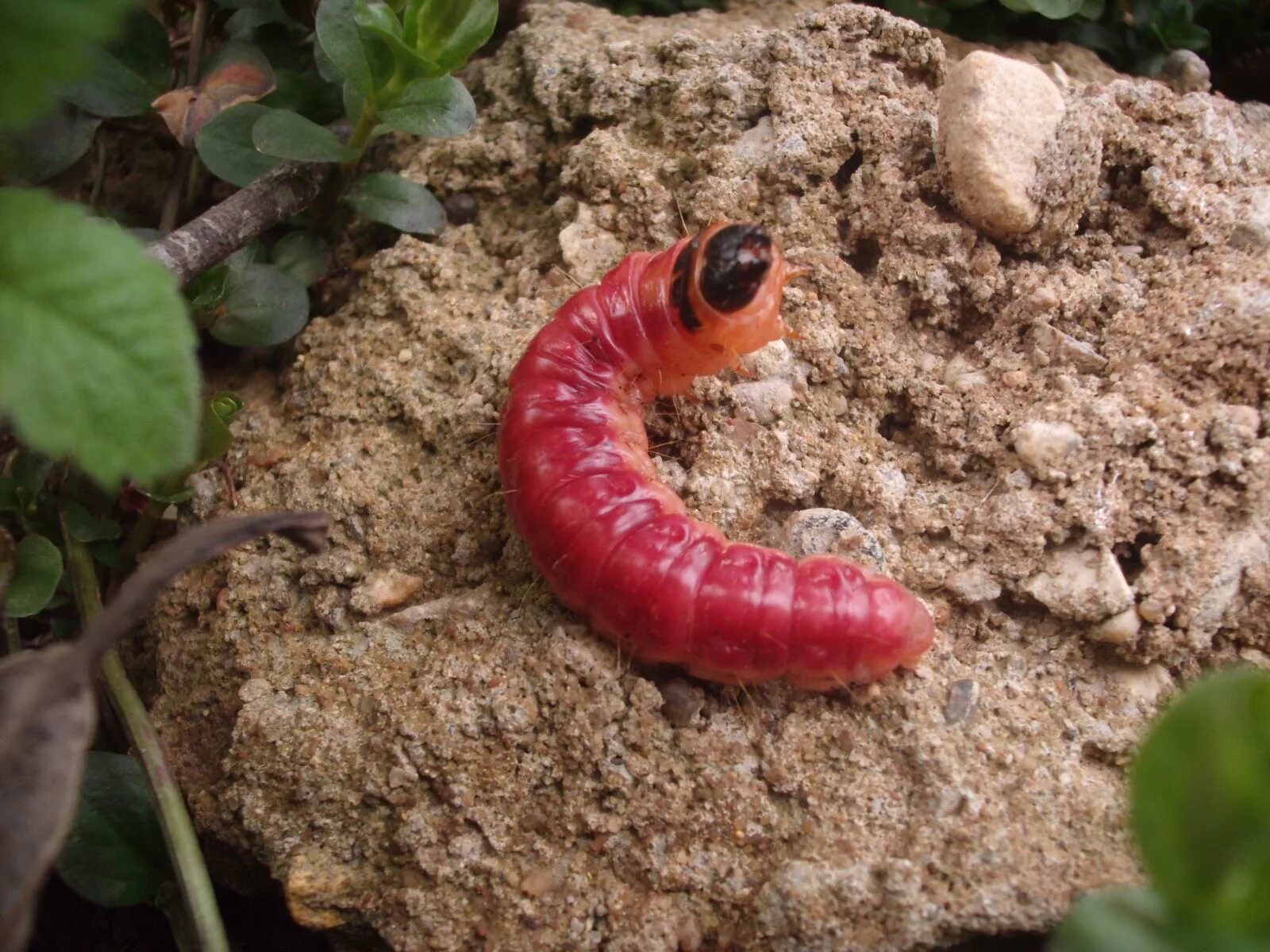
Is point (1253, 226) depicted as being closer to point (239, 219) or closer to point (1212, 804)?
point (1212, 804)

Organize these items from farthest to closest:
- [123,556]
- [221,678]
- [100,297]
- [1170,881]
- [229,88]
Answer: [229,88]
[123,556]
[221,678]
[100,297]
[1170,881]

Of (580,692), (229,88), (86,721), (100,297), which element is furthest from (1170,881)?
(229,88)

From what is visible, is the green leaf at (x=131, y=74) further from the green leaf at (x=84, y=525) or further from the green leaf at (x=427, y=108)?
the green leaf at (x=84, y=525)

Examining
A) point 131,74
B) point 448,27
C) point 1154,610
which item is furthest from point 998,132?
point 131,74

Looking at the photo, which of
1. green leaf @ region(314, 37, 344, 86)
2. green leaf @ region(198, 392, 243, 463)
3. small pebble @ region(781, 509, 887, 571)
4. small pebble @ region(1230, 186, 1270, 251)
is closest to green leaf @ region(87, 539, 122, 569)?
green leaf @ region(198, 392, 243, 463)

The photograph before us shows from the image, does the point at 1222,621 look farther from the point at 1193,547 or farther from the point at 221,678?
the point at 221,678
